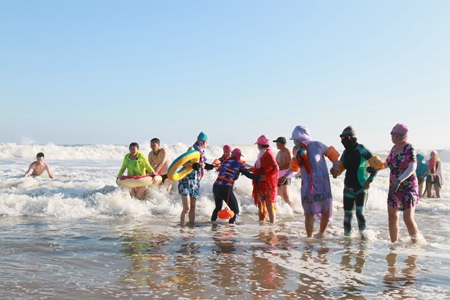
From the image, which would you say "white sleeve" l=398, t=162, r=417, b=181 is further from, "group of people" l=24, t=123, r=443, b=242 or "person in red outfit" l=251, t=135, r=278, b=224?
"person in red outfit" l=251, t=135, r=278, b=224

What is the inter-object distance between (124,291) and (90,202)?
22.9 feet

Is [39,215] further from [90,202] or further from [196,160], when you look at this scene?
[196,160]

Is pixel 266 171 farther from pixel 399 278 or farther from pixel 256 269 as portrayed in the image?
pixel 399 278

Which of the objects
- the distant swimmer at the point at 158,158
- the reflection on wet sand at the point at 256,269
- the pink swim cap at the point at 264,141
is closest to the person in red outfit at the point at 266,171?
the pink swim cap at the point at 264,141

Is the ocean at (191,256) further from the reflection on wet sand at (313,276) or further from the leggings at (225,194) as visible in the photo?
the leggings at (225,194)

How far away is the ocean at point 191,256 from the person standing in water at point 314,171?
58 cm

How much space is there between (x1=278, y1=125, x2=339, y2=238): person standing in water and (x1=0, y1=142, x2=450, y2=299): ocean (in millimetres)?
580

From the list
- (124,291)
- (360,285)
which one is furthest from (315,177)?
(124,291)

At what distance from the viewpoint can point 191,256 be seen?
589 cm

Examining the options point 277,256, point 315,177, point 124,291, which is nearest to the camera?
point 124,291

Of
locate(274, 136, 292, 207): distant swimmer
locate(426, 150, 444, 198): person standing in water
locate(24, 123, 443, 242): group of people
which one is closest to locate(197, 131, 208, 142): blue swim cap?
locate(24, 123, 443, 242): group of people

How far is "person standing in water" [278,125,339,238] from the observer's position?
22.0 feet

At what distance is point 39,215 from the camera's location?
9.89 m

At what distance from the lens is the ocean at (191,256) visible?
174 inches
